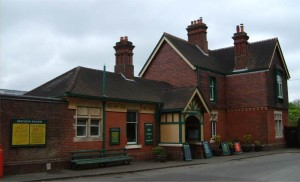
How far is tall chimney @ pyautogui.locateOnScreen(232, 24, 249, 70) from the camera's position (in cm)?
2967

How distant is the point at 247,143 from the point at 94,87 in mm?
14516

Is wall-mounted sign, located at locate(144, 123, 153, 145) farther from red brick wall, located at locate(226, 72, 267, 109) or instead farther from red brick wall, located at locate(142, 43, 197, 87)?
red brick wall, located at locate(226, 72, 267, 109)

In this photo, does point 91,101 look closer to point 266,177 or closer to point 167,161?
point 167,161

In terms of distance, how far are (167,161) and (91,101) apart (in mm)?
5910

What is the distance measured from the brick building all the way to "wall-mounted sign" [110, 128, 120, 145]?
0.26ft

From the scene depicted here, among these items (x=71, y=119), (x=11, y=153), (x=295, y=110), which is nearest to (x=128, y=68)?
(x=71, y=119)

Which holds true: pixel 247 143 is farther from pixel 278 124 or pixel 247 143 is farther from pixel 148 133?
pixel 148 133

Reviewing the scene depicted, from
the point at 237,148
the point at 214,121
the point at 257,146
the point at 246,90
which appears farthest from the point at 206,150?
the point at 246,90

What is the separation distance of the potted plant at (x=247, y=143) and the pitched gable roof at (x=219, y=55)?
549 centimetres

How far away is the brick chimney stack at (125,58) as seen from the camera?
76.4ft

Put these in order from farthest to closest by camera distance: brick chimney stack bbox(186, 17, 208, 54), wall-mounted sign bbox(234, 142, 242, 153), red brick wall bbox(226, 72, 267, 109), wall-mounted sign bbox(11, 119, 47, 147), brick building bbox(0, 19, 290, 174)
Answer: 1. brick chimney stack bbox(186, 17, 208, 54)
2. red brick wall bbox(226, 72, 267, 109)
3. wall-mounted sign bbox(234, 142, 242, 153)
4. brick building bbox(0, 19, 290, 174)
5. wall-mounted sign bbox(11, 119, 47, 147)

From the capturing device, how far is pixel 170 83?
2777cm

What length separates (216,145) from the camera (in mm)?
26344

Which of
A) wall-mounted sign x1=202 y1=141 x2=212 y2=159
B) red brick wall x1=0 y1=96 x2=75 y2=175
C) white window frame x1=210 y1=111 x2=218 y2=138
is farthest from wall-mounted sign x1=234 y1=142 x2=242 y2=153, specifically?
red brick wall x1=0 y1=96 x2=75 y2=175
